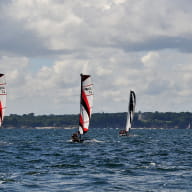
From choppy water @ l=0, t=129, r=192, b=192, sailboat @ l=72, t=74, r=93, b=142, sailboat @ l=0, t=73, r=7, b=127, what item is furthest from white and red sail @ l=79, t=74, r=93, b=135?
choppy water @ l=0, t=129, r=192, b=192

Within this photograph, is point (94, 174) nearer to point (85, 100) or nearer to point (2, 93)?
point (2, 93)

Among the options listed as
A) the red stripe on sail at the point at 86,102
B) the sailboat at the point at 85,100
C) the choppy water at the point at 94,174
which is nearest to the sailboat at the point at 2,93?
the sailboat at the point at 85,100

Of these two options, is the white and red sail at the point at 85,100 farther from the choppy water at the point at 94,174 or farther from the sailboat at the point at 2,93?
the choppy water at the point at 94,174

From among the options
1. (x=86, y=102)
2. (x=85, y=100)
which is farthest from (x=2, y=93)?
(x=86, y=102)

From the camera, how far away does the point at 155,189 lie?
1070 inches

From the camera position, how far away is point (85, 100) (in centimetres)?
6156

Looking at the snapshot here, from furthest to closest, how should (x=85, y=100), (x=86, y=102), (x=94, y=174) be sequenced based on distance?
(x=86, y=102) → (x=85, y=100) → (x=94, y=174)

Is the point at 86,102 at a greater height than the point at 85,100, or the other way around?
the point at 85,100

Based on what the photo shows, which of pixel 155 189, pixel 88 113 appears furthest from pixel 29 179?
pixel 88 113

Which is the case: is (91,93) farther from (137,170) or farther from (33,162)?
(137,170)

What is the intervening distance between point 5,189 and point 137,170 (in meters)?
11.1

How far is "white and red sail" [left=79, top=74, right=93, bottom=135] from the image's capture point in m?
60.3

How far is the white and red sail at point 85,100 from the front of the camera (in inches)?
2376

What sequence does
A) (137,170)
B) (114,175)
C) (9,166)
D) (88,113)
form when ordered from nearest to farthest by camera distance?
(114,175), (137,170), (9,166), (88,113)
